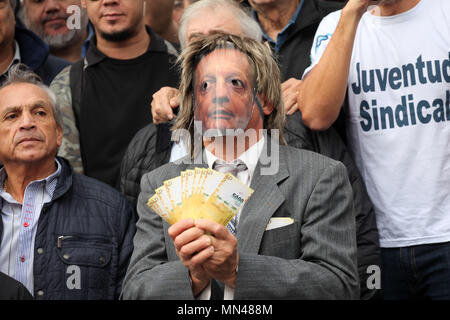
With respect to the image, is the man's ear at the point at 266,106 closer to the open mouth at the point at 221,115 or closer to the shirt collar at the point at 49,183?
the open mouth at the point at 221,115

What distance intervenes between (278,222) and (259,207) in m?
0.11

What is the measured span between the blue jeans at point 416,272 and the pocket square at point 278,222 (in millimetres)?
930

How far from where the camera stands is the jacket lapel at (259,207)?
340 cm

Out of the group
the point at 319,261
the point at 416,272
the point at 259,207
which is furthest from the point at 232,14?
the point at 319,261

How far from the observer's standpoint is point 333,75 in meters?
4.09

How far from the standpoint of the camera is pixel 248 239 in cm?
340

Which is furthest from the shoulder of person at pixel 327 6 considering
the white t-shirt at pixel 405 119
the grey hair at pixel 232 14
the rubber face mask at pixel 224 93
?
the rubber face mask at pixel 224 93

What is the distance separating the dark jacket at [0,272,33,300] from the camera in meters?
4.02

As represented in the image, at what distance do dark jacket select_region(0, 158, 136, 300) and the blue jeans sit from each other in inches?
56.8

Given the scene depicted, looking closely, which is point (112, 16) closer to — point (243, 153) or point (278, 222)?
point (243, 153)

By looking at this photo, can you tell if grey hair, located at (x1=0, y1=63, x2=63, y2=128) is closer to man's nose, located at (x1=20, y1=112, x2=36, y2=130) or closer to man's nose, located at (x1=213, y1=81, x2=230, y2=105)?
man's nose, located at (x1=20, y1=112, x2=36, y2=130)
